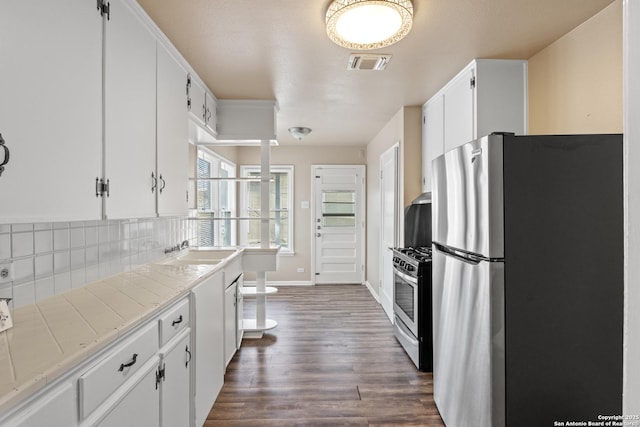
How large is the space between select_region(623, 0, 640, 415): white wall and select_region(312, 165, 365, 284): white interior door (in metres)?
5.79

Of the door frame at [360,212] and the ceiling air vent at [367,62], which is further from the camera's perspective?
the door frame at [360,212]

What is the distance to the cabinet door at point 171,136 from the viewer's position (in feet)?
7.45

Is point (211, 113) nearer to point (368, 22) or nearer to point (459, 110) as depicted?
point (368, 22)

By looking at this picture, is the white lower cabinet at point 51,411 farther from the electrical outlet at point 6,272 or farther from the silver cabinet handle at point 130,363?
the electrical outlet at point 6,272

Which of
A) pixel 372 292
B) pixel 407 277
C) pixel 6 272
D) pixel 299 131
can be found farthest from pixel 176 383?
pixel 372 292

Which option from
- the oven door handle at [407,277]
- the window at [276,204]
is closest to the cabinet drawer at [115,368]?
the oven door handle at [407,277]

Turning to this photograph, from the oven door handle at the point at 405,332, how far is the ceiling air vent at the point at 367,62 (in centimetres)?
217

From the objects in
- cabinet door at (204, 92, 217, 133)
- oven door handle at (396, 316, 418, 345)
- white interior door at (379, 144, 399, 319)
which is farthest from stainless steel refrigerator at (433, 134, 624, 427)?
cabinet door at (204, 92, 217, 133)

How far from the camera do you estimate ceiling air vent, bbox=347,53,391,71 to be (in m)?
2.55

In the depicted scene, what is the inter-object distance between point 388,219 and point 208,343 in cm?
287

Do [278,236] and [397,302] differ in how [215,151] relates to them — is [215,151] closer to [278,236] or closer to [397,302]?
[278,236]

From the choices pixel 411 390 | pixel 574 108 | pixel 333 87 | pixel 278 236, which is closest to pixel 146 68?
pixel 333 87

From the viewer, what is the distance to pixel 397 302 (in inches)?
142

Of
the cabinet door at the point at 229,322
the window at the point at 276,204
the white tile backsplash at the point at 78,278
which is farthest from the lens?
the window at the point at 276,204
